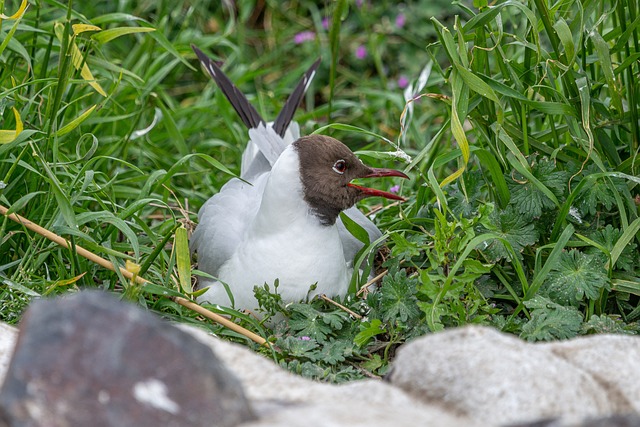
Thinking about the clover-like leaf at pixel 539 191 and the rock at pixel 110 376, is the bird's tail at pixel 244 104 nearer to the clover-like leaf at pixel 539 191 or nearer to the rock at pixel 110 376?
the clover-like leaf at pixel 539 191

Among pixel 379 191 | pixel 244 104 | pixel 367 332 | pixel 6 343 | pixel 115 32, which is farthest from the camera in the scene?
pixel 244 104

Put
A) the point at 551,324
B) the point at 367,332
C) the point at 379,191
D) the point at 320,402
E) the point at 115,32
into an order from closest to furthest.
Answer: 1. the point at 320,402
2. the point at 551,324
3. the point at 367,332
4. the point at 379,191
5. the point at 115,32

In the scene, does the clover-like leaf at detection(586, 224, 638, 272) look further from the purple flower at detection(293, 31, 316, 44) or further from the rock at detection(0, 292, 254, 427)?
the purple flower at detection(293, 31, 316, 44)

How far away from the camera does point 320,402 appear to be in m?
1.65

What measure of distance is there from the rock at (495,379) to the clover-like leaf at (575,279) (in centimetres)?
89

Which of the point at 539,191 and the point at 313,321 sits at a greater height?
the point at 539,191

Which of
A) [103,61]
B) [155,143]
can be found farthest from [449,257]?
[155,143]

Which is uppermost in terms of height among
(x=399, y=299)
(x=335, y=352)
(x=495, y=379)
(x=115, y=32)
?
(x=115, y=32)

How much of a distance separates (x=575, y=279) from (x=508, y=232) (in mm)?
237

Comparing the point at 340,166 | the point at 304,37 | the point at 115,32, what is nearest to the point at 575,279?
the point at 340,166

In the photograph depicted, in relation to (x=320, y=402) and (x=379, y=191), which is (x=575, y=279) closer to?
(x=379, y=191)

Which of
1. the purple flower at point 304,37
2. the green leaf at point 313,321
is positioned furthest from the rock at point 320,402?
the purple flower at point 304,37

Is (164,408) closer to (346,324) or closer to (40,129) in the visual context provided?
(346,324)

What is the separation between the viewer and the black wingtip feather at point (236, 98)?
367 centimetres
